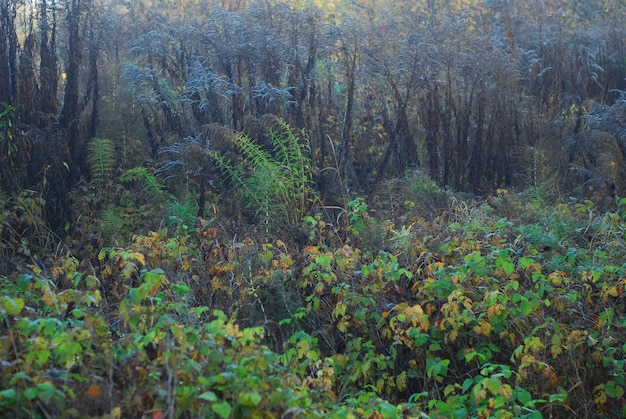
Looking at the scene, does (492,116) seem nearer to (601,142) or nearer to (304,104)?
(601,142)

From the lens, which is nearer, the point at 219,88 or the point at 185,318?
the point at 185,318

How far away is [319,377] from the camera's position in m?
3.83

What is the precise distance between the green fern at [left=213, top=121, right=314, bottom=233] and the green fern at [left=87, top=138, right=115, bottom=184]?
1073mm

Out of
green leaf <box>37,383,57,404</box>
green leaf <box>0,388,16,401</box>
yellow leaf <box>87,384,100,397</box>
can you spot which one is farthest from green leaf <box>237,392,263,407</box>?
green leaf <box>0,388,16,401</box>

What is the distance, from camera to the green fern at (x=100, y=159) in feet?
24.1

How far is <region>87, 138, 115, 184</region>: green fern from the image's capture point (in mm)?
7340

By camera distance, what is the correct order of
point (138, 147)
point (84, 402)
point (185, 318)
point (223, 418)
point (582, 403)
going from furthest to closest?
point (138, 147) < point (582, 403) < point (185, 318) < point (84, 402) < point (223, 418)

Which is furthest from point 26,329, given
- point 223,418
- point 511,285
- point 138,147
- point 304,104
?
point 304,104

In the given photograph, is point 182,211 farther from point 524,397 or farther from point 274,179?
point 524,397

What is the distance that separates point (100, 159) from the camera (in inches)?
290

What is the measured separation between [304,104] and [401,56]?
1.33m

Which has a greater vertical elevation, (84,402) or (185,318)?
(84,402)

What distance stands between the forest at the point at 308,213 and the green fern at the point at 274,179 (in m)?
0.04

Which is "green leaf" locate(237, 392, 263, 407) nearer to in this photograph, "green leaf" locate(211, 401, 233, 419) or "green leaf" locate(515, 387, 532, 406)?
"green leaf" locate(211, 401, 233, 419)
